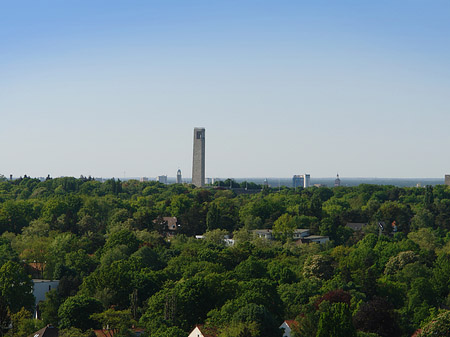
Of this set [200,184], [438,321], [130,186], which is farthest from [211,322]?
[200,184]

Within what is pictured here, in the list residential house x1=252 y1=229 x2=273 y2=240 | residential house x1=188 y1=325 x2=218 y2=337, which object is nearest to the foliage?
residential house x1=188 y1=325 x2=218 y2=337

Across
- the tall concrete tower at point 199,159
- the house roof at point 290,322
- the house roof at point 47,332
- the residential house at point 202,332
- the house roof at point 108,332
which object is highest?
the tall concrete tower at point 199,159

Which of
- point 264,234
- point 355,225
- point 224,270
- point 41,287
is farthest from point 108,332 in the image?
point 355,225

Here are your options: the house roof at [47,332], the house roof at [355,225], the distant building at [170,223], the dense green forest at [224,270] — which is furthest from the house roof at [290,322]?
the house roof at [355,225]

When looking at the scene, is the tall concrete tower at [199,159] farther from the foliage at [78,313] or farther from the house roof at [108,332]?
the house roof at [108,332]

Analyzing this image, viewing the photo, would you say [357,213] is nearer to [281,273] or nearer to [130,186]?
[281,273]

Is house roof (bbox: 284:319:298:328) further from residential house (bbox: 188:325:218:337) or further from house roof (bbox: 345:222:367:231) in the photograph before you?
house roof (bbox: 345:222:367:231)
